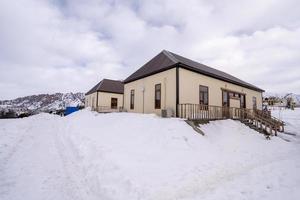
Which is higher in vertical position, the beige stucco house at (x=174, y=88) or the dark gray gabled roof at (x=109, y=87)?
the dark gray gabled roof at (x=109, y=87)

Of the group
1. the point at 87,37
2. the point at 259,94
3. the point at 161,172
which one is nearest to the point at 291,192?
the point at 161,172

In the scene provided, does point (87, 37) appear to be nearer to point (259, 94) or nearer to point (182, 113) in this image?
point (182, 113)

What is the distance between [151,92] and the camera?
14.3 meters

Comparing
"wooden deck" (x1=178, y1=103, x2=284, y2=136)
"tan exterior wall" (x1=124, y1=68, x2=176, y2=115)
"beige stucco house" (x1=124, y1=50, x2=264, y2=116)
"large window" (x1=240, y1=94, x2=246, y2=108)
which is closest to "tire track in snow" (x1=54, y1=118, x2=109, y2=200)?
"wooden deck" (x1=178, y1=103, x2=284, y2=136)

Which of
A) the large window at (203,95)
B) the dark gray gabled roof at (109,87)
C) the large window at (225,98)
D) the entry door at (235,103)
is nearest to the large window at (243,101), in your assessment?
the entry door at (235,103)

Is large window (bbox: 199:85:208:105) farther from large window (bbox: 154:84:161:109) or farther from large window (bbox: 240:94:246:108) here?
large window (bbox: 240:94:246:108)

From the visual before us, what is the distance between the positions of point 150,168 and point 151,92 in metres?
9.35

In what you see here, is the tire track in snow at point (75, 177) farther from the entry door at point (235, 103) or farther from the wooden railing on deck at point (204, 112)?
the entry door at point (235, 103)

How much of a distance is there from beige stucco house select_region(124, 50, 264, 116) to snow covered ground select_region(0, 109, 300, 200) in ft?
11.8

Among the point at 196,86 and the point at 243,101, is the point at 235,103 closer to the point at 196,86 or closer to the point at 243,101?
the point at 243,101

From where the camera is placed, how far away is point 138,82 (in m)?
16.2

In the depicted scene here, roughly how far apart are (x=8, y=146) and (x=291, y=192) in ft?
33.7

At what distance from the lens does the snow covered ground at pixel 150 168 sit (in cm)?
399

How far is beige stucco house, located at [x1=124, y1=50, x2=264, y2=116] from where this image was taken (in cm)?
1211
